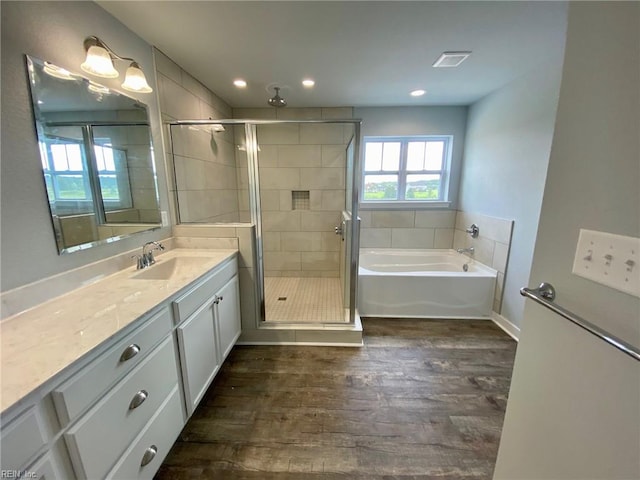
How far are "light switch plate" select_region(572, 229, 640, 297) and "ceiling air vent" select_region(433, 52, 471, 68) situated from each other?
193 cm

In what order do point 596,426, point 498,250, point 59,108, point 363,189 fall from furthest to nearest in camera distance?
point 363,189, point 498,250, point 59,108, point 596,426

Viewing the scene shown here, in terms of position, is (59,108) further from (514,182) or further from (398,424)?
(514,182)

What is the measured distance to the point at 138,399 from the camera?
1021mm

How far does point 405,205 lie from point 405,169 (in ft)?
1.68

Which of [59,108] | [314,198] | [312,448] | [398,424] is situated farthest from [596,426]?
[314,198]

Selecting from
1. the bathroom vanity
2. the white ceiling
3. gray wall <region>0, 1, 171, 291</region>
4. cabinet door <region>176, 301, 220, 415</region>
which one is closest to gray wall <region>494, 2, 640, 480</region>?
the white ceiling

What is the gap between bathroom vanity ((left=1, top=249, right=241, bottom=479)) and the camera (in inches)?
26.6

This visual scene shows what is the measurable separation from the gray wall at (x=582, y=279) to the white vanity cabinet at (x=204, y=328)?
5.00 ft

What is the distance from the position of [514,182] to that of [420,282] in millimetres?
1321

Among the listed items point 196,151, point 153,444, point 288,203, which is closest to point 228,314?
point 153,444

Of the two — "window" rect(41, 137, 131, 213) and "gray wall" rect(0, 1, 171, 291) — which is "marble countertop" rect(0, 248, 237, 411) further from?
"window" rect(41, 137, 131, 213)

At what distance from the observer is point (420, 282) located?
269cm

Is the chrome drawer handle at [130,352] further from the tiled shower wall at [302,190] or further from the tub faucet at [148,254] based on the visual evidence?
the tiled shower wall at [302,190]

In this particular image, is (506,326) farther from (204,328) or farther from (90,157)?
(90,157)
